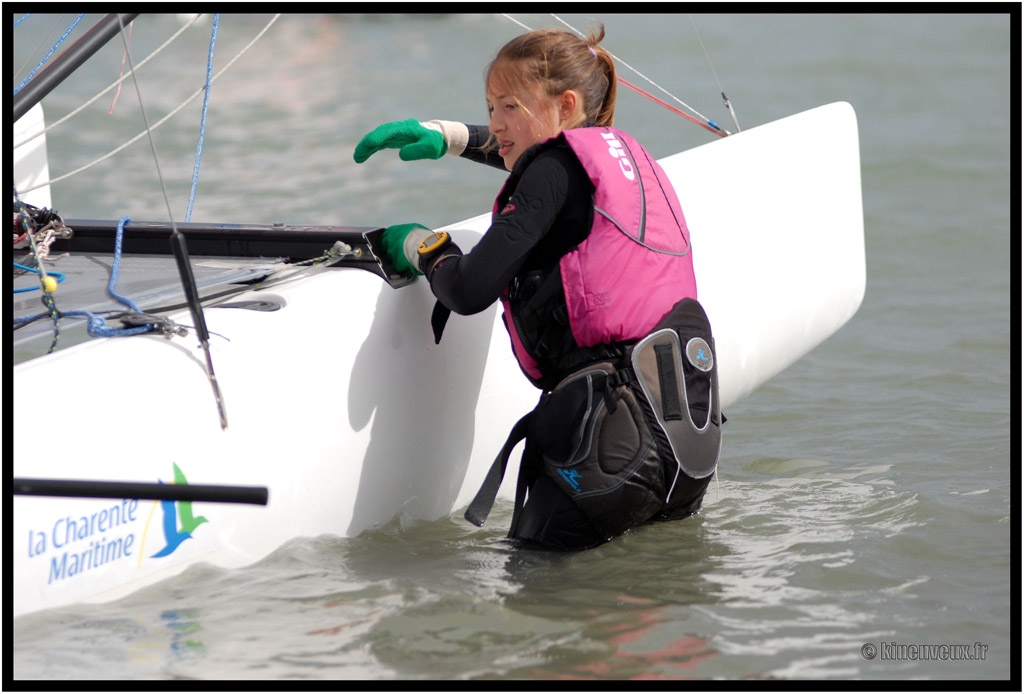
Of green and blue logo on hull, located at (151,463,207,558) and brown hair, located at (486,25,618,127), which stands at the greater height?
brown hair, located at (486,25,618,127)

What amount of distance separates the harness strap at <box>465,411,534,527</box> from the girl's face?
40cm

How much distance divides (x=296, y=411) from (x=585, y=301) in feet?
1.45

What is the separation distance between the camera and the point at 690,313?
5.37 ft

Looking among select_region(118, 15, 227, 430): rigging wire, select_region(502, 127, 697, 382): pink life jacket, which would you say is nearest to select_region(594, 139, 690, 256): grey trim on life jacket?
select_region(502, 127, 697, 382): pink life jacket

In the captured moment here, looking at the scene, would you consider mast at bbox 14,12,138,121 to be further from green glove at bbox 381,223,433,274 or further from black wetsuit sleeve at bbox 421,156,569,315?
black wetsuit sleeve at bbox 421,156,569,315

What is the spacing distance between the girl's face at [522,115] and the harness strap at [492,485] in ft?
1.33

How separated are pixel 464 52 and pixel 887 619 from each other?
930 cm

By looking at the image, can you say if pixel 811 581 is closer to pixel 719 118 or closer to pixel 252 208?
pixel 252 208

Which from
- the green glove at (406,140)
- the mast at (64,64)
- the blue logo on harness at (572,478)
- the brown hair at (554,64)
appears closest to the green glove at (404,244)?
the green glove at (406,140)

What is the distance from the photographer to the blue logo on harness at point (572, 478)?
1.59m

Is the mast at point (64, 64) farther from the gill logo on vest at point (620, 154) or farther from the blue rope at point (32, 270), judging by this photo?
the gill logo on vest at point (620, 154)

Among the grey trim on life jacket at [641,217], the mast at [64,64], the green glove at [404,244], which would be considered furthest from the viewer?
the mast at [64,64]

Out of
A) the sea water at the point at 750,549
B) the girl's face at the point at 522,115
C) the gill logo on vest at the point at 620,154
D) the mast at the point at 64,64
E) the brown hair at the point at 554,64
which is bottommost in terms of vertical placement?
the sea water at the point at 750,549

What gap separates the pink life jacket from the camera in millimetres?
1572
